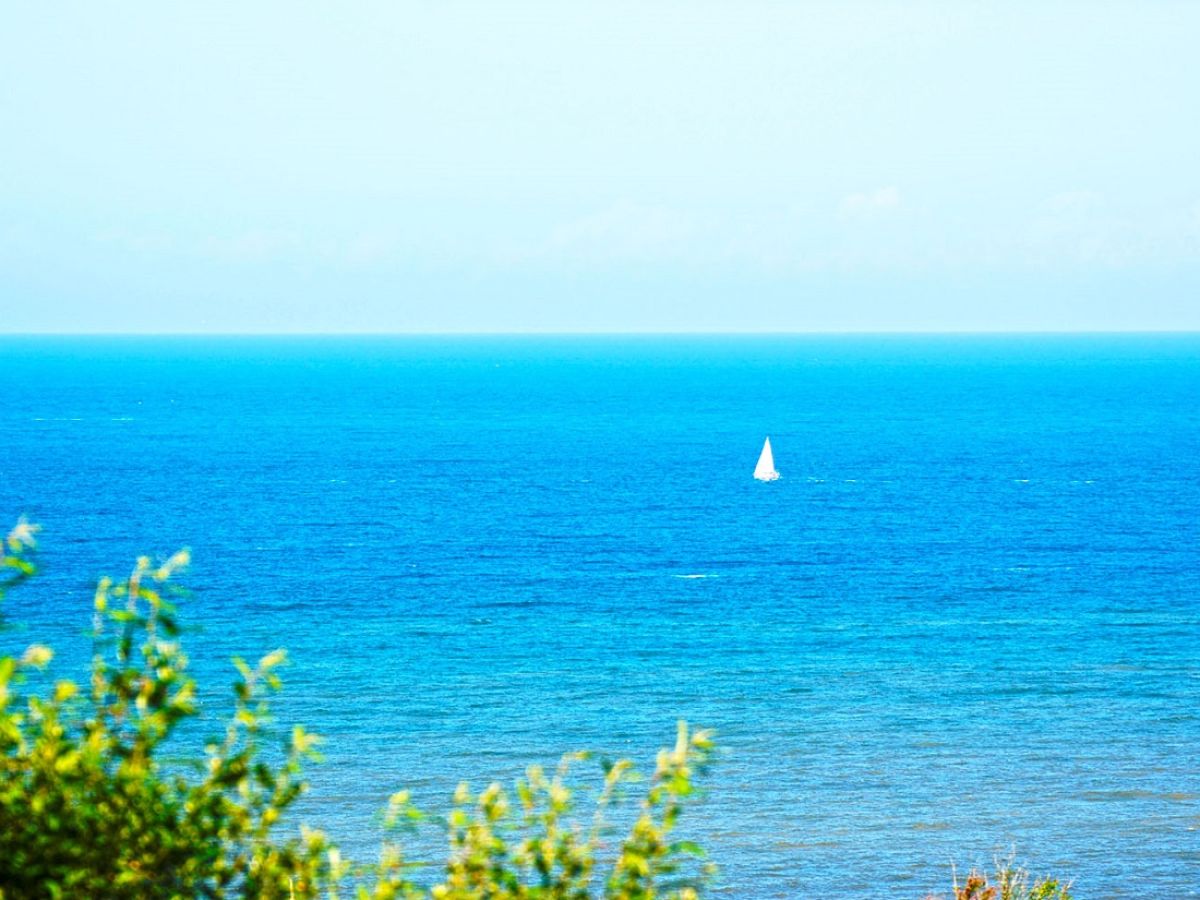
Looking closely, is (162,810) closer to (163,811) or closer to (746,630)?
(163,811)

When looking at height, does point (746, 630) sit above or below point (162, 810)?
below

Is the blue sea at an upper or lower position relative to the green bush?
lower

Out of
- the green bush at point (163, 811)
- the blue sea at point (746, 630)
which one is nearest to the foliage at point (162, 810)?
the green bush at point (163, 811)

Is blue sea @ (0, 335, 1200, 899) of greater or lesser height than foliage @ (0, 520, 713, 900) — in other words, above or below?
below

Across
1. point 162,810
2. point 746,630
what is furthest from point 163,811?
point 746,630

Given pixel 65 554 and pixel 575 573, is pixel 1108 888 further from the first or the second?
pixel 65 554

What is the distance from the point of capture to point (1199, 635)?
237 feet

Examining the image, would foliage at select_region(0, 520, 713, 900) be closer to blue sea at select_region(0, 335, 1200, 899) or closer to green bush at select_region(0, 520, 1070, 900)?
green bush at select_region(0, 520, 1070, 900)

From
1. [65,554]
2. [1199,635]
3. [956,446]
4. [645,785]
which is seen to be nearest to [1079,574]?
[1199,635]

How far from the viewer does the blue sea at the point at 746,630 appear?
47938mm

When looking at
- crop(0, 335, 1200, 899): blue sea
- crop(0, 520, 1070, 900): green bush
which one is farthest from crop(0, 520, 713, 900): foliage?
crop(0, 335, 1200, 899): blue sea

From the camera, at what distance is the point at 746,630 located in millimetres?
73750

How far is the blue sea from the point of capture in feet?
157

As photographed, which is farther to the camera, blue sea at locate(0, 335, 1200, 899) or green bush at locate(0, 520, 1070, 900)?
blue sea at locate(0, 335, 1200, 899)
